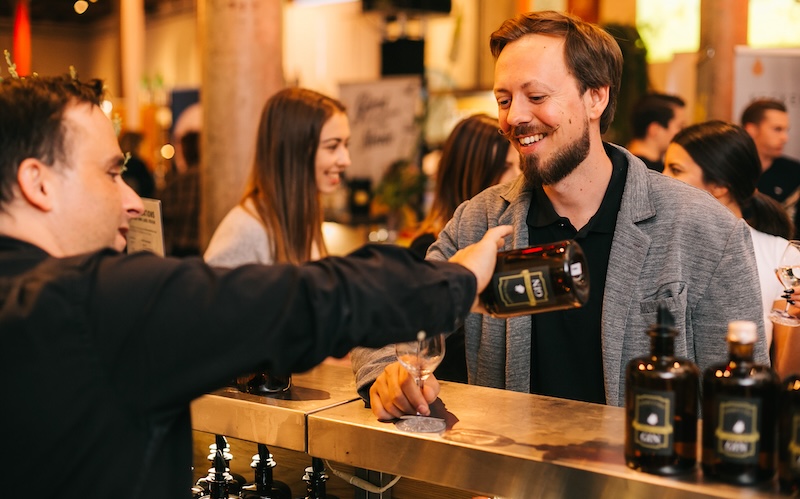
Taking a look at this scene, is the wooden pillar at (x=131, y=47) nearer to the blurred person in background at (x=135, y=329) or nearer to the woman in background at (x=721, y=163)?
the woman in background at (x=721, y=163)

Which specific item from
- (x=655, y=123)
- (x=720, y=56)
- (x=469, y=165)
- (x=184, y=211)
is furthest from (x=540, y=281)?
(x=184, y=211)

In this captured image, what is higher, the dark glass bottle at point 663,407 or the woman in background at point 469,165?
the woman in background at point 469,165

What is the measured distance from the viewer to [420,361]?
174 centimetres

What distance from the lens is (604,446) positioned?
1.56 m

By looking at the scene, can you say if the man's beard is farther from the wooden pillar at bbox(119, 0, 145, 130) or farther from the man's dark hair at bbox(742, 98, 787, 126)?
the wooden pillar at bbox(119, 0, 145, 130)

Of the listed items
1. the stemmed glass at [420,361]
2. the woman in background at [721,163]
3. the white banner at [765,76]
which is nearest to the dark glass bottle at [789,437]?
the stemmed glass at [420,361]

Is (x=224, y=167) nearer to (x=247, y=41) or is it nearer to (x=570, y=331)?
(x=247, y=41)

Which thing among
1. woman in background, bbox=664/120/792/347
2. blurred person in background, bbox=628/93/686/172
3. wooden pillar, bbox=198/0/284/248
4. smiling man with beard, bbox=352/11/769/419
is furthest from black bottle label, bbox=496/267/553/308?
blurred person in background, bbox=628/93/686/172

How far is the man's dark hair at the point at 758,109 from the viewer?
17.6 ft

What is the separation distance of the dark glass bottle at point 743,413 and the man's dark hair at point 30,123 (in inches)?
42.0

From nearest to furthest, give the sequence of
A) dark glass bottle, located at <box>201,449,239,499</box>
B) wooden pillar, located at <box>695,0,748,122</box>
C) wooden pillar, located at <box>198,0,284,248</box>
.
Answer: dark glass bottle, located at <box>201,449,239,499</box> → wooden pillar, located at <box>198,0,284,248</box> → wooden pillar, located at <box>695,0,748,122</box>

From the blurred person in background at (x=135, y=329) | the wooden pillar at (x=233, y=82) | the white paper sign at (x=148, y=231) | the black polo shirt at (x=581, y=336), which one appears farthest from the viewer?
the wooden pillar at (x=233, y=82)

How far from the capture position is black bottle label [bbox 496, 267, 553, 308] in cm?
154

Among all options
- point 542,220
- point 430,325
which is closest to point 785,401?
point 430,325
